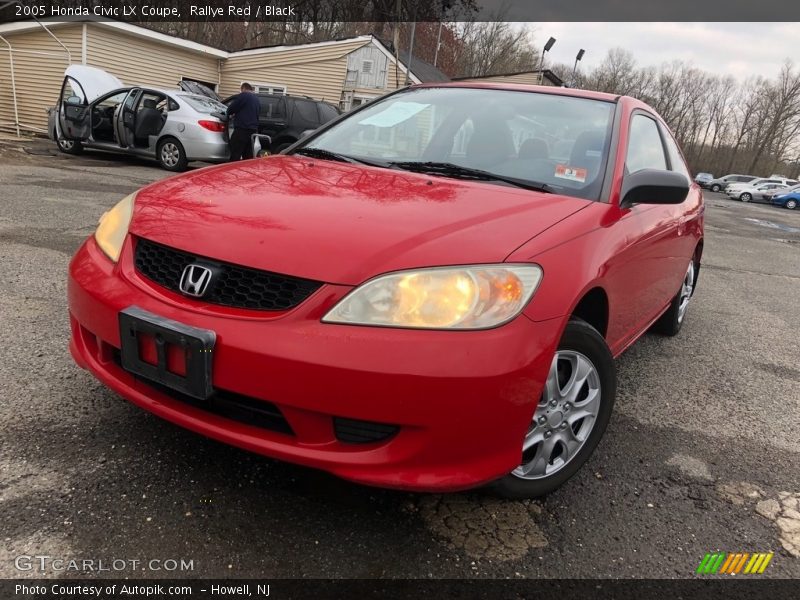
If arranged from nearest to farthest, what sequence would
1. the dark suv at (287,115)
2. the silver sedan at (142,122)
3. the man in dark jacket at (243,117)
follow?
the man in dark jacket at (243,117) < the silver sedan at (142,122) < the dark suv at (287,115)

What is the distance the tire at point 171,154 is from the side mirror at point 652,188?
9.62 metres

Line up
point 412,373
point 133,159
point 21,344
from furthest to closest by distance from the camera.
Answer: point 133,159 → point 21,344 → point 412,373

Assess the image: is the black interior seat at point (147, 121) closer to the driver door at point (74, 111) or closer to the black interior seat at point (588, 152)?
the driver door at point (74, 111)

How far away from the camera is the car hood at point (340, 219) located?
1.69 metres

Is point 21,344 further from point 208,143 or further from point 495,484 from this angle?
point 208,143

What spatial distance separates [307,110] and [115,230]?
10.8 meters

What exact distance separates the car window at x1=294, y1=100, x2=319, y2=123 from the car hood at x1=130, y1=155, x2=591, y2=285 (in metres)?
10.3

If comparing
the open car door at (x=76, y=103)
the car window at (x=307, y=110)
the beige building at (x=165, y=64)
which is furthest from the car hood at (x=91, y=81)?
the beige building at (x=165, y=64)

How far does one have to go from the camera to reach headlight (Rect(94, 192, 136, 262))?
2.00m

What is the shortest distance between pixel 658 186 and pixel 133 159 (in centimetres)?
1235

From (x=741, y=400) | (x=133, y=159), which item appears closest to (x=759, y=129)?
(x=133, y=159)

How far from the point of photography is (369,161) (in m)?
Result: 2.68

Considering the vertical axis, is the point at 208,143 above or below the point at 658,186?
below

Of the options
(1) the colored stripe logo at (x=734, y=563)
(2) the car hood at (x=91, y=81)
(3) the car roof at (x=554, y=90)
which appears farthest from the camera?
(2) the car hood at (x=91, y=81)
